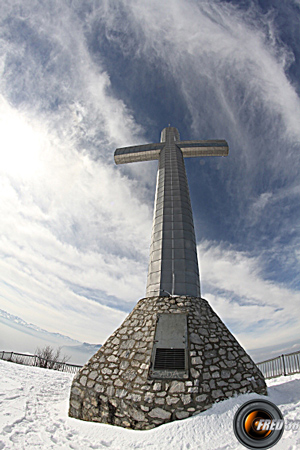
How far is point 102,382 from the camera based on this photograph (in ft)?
22.9

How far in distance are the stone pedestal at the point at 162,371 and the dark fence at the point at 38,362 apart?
38.2 feet

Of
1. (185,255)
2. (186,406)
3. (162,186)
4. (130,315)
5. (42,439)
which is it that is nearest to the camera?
(42,439)

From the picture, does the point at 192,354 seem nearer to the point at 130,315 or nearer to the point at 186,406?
the point at 186,406

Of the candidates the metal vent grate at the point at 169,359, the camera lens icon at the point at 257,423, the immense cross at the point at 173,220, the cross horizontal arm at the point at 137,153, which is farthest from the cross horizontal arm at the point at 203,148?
the camera lens icon at the point at 257,423

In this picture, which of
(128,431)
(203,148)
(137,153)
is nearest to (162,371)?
(128,431)

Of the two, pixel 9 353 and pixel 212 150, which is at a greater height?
pixel 212 150

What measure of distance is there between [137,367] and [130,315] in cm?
209

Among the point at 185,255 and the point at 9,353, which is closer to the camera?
the point at 185,255

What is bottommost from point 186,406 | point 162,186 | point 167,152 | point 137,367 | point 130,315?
point 186,406

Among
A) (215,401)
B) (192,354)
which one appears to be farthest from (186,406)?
(192,354)

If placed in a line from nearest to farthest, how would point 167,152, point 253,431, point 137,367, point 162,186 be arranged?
point 253,431, point 137,367, point 162,186, point 167,152

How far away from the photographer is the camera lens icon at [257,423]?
11.5ft

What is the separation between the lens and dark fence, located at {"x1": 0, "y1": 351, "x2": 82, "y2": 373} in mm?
17266

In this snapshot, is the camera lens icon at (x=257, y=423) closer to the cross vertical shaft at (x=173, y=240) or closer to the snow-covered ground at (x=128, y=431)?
the snow-covered ground at (x=128, y=431)
